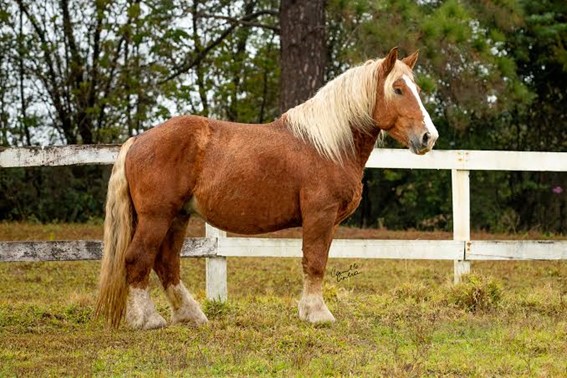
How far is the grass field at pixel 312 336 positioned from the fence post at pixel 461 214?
12.2 inches

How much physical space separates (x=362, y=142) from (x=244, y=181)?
0.95 meters

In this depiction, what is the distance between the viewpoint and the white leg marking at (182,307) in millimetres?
6535

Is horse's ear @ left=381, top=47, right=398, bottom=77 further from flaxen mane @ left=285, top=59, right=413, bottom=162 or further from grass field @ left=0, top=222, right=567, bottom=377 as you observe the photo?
grass field @ left=0, top=222, right=567, bottom=377

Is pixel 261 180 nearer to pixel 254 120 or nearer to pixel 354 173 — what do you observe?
pixel 354 173

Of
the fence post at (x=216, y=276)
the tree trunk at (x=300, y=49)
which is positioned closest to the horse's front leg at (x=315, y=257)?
the fence post at (x=216, y=276)

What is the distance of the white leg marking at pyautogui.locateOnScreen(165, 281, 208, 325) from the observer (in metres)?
6.54

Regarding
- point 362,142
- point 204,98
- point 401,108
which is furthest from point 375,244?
point 204,98

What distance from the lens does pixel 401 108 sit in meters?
6.39

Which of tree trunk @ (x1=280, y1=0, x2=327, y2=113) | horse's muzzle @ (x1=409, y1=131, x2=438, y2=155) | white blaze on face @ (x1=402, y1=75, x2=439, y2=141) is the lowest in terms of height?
horse's muzzle @ (x1=409, y1=131, x2=438, y2=155)

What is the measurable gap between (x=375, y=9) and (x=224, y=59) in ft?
22.3

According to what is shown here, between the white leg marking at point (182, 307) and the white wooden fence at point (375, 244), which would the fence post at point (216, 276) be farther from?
the white leg marking at point (182, 307)

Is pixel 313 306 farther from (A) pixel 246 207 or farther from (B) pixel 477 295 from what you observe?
(B) pixel 477 295

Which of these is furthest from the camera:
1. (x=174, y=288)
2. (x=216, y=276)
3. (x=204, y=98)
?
(x=204, y=98)
